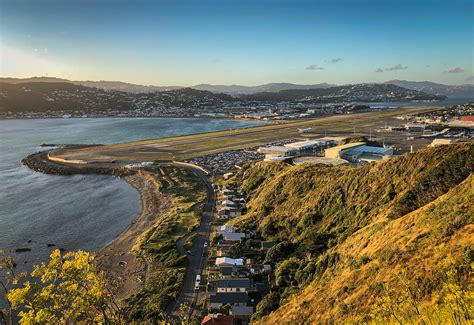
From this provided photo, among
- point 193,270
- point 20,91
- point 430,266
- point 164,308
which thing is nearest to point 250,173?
point 193,270

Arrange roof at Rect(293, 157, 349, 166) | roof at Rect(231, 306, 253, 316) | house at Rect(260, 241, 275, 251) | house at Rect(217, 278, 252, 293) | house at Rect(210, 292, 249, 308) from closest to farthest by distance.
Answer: roof at Rect(231, 306, 253, 316) → house at Rect(210, 292, 249, 308) → house at Rect(217, 278, 252, 293) → house at Rect(260, 241, 275, 251) → roof at Rect(293, 157, 349, 166)

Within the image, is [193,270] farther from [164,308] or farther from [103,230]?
[103,230]

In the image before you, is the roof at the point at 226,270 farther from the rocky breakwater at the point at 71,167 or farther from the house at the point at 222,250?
the rocky breakwater at the point at 71,167

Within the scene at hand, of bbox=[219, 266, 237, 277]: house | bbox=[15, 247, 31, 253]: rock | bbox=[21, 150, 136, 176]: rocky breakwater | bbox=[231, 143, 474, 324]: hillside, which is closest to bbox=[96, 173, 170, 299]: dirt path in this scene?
bbox=[219, 266, 237, 277]: house

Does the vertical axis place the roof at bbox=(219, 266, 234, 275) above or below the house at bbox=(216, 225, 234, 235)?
below

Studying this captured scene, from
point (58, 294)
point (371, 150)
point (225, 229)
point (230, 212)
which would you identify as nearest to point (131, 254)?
point (225, 229)

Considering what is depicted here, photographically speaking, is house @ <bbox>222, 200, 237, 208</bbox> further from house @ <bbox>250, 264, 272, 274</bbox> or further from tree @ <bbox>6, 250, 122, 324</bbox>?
tree @ <bbox>6, 250, 122, 324</bbox>

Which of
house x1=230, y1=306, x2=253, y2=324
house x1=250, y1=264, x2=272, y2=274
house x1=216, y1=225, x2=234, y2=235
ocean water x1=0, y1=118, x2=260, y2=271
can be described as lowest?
ocean water x1=0, y1=118, x2=260, y2=271
